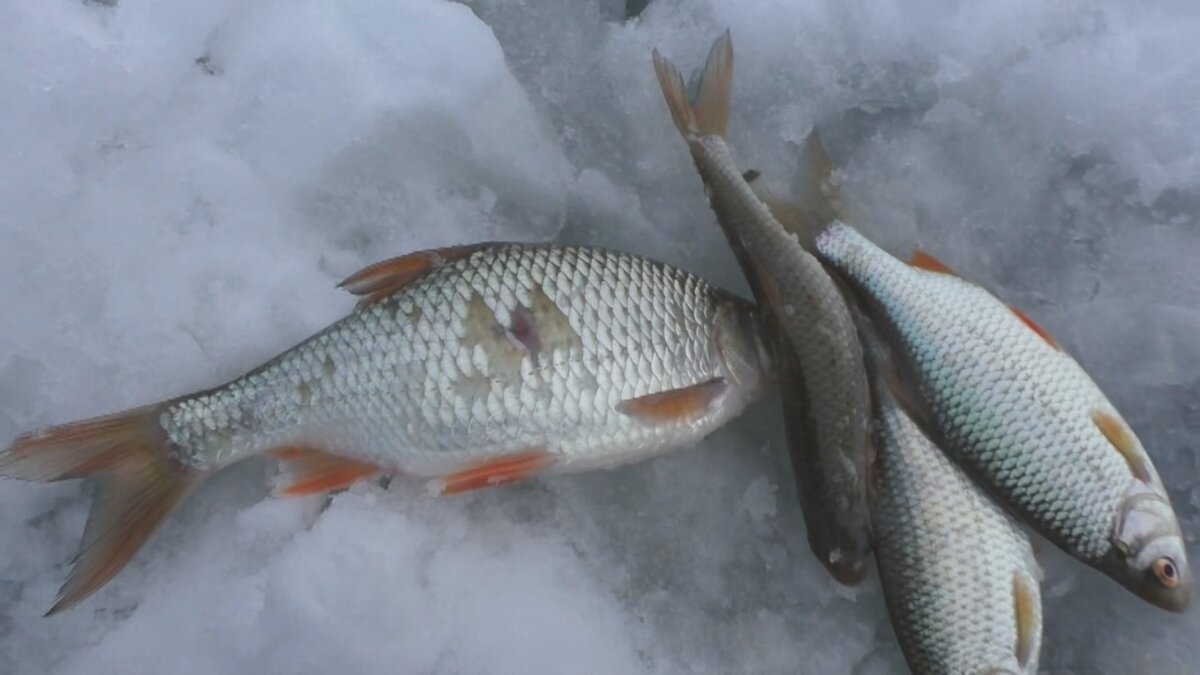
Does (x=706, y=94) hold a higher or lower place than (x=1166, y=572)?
higher

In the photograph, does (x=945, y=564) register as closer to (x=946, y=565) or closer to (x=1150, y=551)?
(x=946, y=565)

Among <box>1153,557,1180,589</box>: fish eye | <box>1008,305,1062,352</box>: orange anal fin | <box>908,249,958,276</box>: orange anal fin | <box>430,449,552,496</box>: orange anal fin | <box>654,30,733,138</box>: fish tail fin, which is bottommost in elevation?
<box>430,449,552,496</box>: orange anal fin

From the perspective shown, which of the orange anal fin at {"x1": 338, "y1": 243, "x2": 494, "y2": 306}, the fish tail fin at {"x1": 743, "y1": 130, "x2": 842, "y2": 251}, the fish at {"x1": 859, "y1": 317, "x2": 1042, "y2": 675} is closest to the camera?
the fish at {"x1": 859, "y1": 317, "x2": 1042, "y2": 675}

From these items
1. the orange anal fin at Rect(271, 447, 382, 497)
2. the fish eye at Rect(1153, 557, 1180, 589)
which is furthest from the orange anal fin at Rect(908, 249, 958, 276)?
the orange anal fin at Rect(271, 447, 382, 497)

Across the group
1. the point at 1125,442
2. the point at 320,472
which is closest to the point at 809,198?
the point at 1125,442

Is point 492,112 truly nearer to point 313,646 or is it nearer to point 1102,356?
point 313,646

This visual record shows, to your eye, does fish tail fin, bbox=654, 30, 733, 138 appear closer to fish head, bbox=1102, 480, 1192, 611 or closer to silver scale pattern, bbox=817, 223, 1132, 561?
silver scale pattern, bbox=817, 223, 1132, 561
